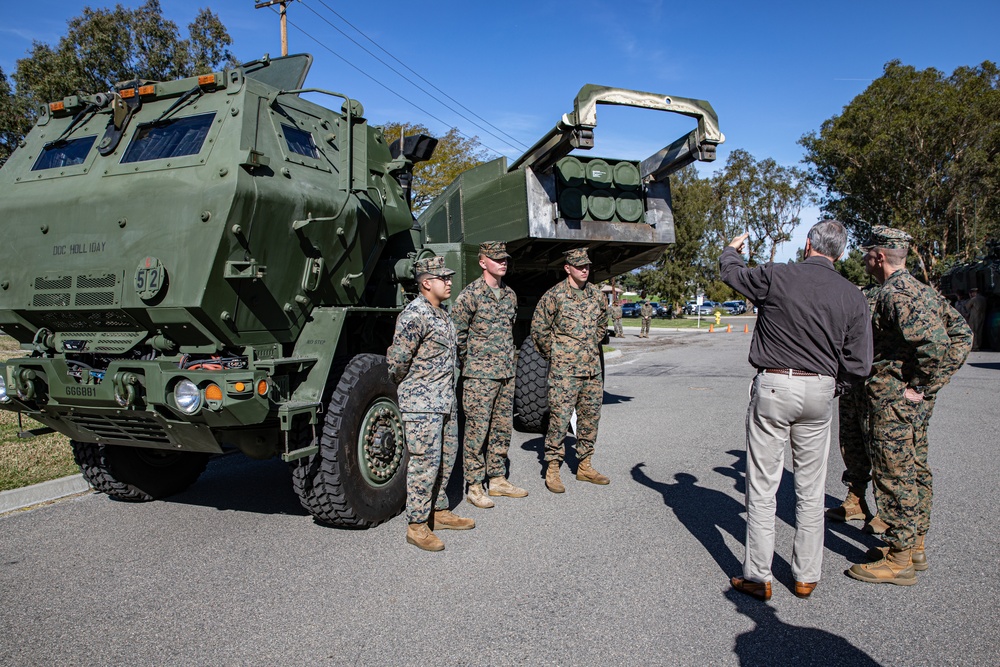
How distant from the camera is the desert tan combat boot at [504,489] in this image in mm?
5547

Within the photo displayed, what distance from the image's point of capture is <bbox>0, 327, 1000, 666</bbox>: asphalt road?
3203 mm

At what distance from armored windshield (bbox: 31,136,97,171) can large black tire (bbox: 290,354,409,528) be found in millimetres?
2347

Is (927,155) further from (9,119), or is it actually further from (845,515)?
(9,119)

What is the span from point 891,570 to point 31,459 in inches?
265

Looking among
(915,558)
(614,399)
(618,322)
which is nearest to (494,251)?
(915,558)

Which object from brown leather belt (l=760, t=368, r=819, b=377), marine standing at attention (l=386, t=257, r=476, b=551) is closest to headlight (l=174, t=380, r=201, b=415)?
marine standing at attention (l=386, t=257, r=476, b=551)

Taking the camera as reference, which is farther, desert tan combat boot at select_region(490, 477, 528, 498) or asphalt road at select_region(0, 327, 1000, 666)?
desert tan combat boot at select_region(490, 477, 528, 498)

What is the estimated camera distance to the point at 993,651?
122 inches

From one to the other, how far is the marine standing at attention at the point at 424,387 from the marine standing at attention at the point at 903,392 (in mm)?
2463

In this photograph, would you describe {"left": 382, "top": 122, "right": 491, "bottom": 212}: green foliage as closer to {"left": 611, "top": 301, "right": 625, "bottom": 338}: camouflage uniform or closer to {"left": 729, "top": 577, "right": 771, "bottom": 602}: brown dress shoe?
{"left": 611, "top": 301, "right": 625, "bottom": 338}: camouflage uniform

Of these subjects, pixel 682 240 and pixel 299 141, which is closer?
pixel 299 141

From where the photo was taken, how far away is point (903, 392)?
4.04 meters

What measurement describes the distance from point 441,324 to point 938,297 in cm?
294

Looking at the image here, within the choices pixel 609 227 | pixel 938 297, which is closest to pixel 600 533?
pixel 938 297
